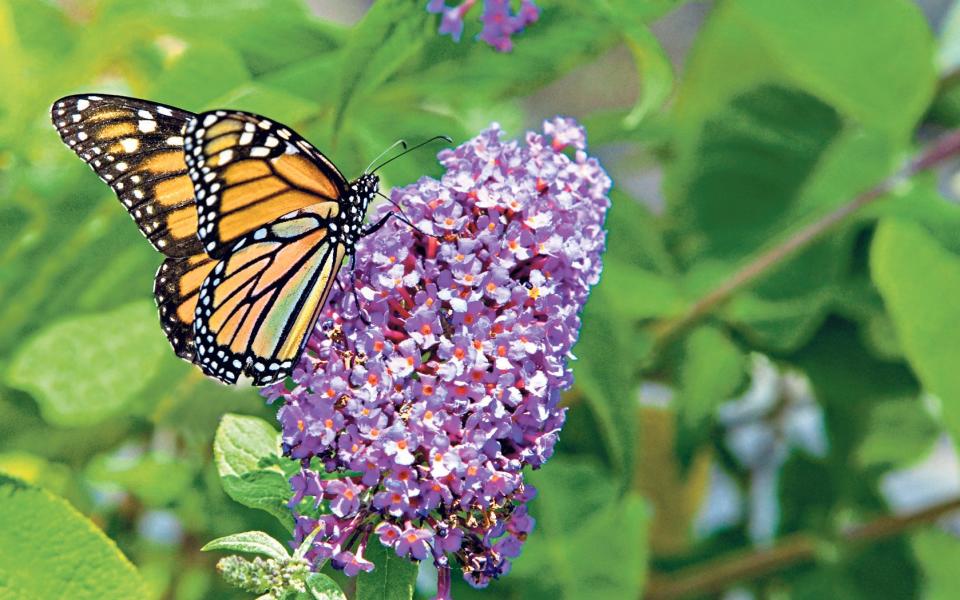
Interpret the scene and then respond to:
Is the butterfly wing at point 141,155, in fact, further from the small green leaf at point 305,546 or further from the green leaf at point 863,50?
the green leaf at point 863,50

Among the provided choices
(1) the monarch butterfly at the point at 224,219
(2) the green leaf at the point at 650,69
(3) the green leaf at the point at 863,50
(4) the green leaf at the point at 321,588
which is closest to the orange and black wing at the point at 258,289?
(1) the monarch butterfly at the point at 224,219

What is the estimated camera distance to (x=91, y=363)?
0.99 meters

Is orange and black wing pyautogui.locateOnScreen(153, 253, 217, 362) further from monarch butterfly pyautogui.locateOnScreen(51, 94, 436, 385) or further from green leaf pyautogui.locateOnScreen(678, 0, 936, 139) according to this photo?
green leaf pyautogui.locateOnScreen(678, 0, 936, 139)

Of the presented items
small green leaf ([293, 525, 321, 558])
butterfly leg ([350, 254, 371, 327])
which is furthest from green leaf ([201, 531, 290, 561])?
butterfly leg ([350, 254, 371, 327])

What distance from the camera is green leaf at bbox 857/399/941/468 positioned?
1.65 meters

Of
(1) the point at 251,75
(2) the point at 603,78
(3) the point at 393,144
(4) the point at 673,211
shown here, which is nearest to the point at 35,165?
(1) the point at 251,75

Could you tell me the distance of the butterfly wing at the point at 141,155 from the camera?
84cm

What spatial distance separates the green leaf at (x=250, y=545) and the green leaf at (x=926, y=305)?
2.38 ft

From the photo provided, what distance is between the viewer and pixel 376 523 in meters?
0.66

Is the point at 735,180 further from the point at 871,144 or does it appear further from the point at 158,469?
the point at 158,469

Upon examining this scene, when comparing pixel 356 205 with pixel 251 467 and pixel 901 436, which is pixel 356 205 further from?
pixel 901 436

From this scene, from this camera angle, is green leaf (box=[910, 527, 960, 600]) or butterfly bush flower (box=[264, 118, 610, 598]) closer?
butterfly bush flower (box=[264, 118, 610, 598])

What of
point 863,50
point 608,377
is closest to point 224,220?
point 608,377

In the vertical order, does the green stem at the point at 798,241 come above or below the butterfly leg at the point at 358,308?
below
